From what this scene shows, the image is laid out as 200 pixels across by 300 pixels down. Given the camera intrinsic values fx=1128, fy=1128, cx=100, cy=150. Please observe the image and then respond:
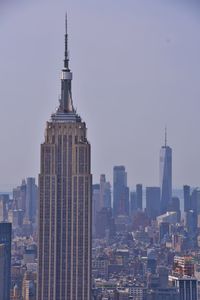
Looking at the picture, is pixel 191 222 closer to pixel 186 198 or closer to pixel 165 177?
pixel 186 198

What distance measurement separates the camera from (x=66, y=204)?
9.19 meters

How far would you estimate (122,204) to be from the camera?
1152 centimetres

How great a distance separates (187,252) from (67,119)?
2.84 meters

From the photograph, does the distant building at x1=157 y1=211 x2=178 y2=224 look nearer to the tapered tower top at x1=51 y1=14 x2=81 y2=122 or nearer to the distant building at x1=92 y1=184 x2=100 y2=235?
the distant building at x1=92 y1=184 x2=100 y2=235

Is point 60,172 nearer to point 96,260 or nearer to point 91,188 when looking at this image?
point 91,188

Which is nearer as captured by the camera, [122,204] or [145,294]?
[145,294]

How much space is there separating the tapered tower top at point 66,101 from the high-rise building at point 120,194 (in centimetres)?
99

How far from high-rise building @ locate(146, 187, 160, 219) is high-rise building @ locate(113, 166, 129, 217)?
0.21 m

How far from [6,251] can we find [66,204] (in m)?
1.24

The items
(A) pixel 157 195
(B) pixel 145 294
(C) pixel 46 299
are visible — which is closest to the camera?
(C) pixel 46 299

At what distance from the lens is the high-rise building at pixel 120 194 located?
10.3 metres

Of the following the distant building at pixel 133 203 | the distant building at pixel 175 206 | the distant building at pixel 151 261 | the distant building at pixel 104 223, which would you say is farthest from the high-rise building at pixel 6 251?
the distant building at pixel 175 206

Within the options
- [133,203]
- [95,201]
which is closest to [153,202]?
[133,203]

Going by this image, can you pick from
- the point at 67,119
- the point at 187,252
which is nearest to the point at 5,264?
the point at 67,119
